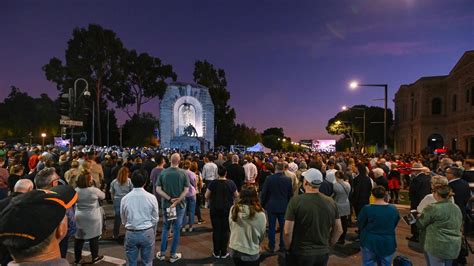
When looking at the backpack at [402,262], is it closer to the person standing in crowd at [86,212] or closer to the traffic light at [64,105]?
the person standing in crowd at [86,212]

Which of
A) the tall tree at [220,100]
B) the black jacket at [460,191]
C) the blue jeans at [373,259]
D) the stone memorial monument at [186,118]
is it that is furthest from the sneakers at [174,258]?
the tall tree at [220,100]

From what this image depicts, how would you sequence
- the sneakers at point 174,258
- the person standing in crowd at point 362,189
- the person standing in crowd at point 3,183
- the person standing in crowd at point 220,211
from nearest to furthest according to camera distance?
the sneakers at point 174,258
the person standing in crowd at point 220,211
the person standing in crowd at point 3,183
the person standing in crowd at point 362,189

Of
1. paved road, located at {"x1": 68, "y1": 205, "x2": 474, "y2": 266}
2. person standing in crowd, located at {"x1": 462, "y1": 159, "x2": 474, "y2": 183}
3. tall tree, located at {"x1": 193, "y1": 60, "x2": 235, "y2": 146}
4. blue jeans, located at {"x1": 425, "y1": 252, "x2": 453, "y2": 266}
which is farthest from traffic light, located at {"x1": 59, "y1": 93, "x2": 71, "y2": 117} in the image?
tall tree, located at {"x1": 193, "y1": 60, "x2": 235, "y2": 146}

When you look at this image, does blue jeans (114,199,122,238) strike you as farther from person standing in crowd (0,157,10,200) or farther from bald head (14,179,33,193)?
bald head (14,179,33,193)

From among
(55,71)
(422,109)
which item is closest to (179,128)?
(55,71)

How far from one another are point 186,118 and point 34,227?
5156 centimetres

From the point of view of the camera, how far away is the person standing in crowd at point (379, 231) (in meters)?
4.83

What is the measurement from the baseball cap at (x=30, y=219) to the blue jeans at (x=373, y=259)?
14.9 ft

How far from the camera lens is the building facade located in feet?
116

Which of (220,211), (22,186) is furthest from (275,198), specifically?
(22,186)

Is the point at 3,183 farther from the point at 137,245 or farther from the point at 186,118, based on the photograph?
the point at 186,118

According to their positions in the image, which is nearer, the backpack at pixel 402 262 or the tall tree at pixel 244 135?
the backpack at pixel 402 262

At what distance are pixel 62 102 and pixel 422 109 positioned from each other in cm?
4565

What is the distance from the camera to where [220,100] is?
213ft
